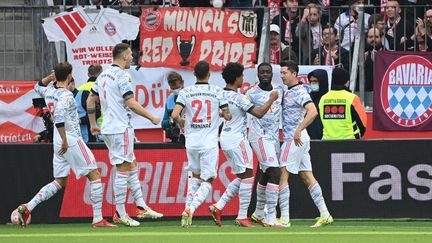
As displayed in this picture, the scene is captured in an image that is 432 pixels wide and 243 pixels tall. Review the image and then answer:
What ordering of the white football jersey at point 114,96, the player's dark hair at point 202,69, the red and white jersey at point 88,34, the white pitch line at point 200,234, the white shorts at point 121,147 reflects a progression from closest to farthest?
the white pitch line at point 200,234, the player's dark hair at point 202,69, the white football jersey at point 114,96, the white shorts at point 121,147, the red and white jersey at point 88,34

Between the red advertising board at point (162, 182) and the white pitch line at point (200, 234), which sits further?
the red advertising board at point (162, 182)

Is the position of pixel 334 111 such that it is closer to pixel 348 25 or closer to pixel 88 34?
pixel 348 25

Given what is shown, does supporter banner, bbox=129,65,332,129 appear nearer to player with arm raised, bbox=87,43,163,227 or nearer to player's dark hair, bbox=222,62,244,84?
player with arm raised, bbox=87,43,163,227

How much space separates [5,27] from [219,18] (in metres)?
3.46

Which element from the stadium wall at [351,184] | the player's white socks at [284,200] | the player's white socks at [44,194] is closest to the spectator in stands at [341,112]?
the stadium wall at [351,184]

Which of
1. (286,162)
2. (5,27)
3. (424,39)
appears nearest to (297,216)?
(286,162)

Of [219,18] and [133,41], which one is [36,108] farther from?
[219,18]

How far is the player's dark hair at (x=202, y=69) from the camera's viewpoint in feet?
52.7

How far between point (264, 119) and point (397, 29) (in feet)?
15.6

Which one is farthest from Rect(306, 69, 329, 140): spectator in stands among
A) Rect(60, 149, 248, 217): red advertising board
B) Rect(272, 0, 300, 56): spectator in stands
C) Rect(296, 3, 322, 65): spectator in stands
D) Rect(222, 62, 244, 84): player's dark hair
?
Rect(222, 62, 244, 84): player's dark hair

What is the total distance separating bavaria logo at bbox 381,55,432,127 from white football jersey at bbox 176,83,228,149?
5216 millimetres

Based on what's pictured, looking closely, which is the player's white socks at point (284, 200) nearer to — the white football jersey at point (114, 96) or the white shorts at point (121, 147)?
the white shorts at point (121, 147)

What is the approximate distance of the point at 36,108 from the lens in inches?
794

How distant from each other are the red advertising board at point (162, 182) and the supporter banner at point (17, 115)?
274 centimetres
